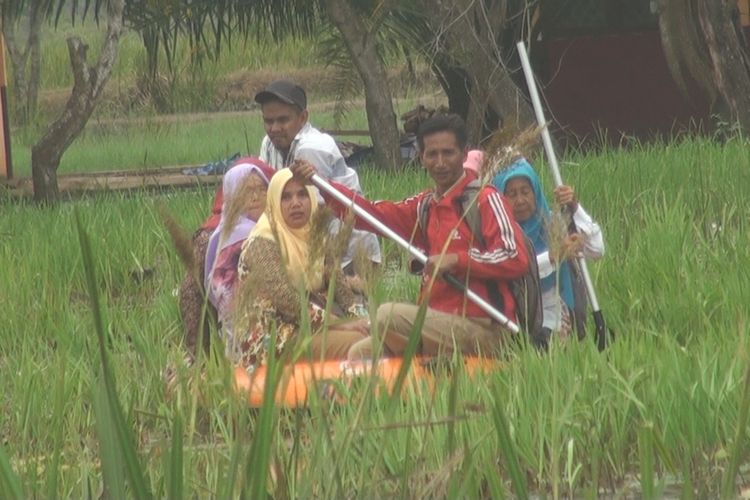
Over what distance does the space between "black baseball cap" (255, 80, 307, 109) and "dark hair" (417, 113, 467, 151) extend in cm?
110

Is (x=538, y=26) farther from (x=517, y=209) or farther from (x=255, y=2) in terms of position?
(x=517, y=209)

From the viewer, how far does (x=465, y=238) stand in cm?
568

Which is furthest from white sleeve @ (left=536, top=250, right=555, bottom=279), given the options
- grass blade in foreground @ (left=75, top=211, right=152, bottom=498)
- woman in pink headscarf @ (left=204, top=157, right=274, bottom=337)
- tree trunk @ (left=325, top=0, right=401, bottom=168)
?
tree trunk @ (left=325, top=0, right=401, bottom=168)

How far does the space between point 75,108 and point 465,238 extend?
8412mm

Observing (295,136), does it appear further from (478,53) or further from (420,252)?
(478,53)

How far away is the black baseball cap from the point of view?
6797 millimetres

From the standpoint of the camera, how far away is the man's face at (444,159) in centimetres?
566

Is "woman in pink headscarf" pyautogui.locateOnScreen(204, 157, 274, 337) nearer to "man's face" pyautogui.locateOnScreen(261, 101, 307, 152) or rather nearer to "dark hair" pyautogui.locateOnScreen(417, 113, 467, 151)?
"man's face" pyautogui.locateOnScreen(261, 101, 307, 152)

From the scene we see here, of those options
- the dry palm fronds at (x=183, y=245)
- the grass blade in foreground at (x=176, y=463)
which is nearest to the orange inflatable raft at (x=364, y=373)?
the grass blade in foreground at (x=176, y=463)

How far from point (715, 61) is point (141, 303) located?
5209 millimetres

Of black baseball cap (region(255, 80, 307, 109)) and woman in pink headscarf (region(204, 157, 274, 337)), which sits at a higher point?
black baseball cap (region(255, 80, 307, 109))

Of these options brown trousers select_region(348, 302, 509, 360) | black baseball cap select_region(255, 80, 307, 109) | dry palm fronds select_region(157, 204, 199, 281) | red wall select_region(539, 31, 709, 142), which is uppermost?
dry palm fronds select_region(157, 204, 199, 281)

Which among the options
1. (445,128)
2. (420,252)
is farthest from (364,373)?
(445,128)

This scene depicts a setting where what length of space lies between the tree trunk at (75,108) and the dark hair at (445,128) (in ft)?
26.6
